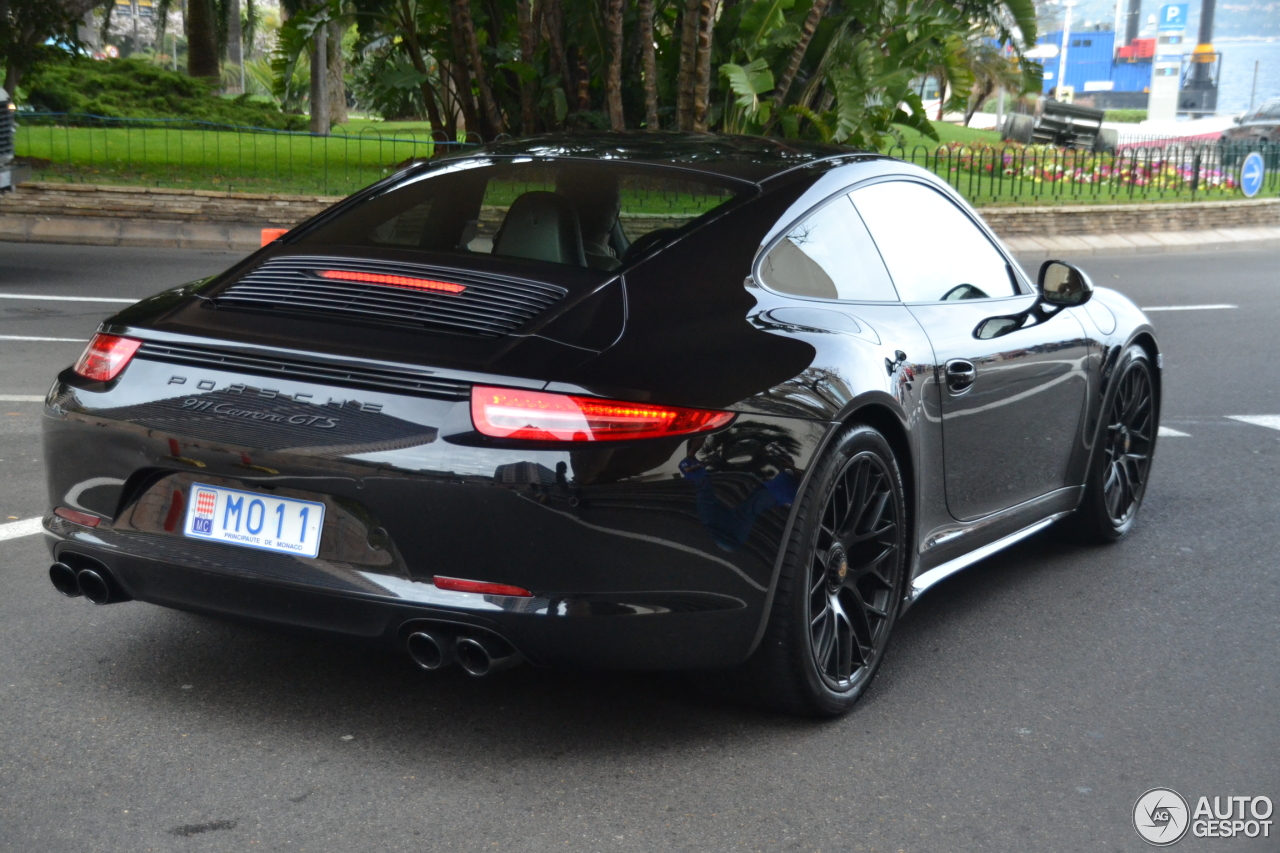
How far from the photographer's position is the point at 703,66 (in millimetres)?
15156

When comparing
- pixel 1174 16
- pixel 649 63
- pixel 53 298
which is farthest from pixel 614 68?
pixel 1174 16

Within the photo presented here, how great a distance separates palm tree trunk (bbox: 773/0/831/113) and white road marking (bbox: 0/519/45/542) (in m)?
11.7

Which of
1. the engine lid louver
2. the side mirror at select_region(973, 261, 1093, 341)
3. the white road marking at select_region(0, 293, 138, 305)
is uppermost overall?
the engine lid louver

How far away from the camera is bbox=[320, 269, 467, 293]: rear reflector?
347cm

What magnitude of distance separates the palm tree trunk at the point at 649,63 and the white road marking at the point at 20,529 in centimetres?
1041

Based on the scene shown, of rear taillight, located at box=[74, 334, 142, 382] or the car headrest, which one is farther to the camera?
the car headrest

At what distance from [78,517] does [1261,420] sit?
6.82 m

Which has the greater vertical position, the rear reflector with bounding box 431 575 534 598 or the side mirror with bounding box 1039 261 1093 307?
the side mirror with bounding box 1039 261 1093 307

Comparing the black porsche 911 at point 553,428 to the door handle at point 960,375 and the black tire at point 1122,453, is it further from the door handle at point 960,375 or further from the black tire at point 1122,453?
the black tire at point 1122,453

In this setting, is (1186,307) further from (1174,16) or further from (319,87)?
(1174,16)

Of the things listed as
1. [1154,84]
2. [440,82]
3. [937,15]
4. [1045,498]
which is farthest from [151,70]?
[1154,84]

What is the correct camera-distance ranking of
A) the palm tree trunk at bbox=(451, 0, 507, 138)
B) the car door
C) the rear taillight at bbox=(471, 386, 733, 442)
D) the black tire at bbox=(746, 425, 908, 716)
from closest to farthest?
the rear taillight at bbox=(471, 386, 733, 442)
the black tire at bbox=(746, 425, 908, 716)
the car door
the palm tree trunk at bbox=(451, 0, 507, 138)

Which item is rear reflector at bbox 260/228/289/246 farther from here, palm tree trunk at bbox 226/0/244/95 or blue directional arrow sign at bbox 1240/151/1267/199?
palm tree trunk at bbox 226/0/244/95

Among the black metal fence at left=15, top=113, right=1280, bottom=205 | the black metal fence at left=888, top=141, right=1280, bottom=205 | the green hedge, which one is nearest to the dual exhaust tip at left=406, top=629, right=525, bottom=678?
the black metal fence at left=15, top=113, right=1280, bottom=205
